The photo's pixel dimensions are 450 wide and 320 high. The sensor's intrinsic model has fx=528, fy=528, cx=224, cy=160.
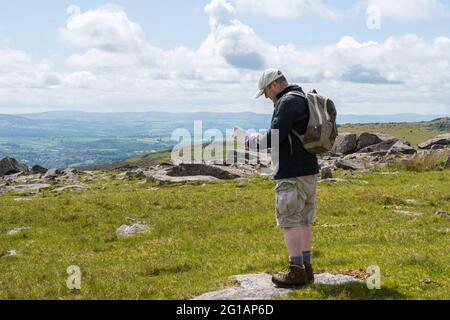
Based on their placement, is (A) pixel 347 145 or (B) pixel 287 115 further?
(A) pixel 347 145

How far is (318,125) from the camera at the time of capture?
33.9ft

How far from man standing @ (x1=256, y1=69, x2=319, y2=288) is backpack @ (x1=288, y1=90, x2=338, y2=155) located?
0.11 meters

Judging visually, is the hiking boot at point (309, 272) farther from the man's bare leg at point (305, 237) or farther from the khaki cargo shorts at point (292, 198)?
the khaki cargo shorts at point (292, 198)

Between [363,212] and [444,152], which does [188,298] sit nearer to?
[363,212]

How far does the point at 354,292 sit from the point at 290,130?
3.34 metres

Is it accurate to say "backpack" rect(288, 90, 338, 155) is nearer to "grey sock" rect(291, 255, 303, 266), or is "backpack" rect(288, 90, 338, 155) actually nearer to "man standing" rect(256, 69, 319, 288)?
"man standing" rect(256, 69, 319, 288)

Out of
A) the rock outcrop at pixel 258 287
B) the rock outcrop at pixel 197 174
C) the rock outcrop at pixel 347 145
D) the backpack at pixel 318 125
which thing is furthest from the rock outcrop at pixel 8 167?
the backpack at pixel 318 125

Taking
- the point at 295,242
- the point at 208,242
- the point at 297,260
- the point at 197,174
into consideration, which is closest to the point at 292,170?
the point at 295,242

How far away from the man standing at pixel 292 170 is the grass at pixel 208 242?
0.71 meters

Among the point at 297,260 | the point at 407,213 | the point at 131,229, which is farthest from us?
the point at 407,213

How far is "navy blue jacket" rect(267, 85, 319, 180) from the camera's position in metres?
10.2

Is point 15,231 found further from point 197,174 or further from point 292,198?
point 197,174

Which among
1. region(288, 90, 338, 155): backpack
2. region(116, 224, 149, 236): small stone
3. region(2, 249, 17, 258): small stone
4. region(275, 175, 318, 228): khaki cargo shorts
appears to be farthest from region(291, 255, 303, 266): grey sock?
A: region(2, 249, 17, 258): small stone
